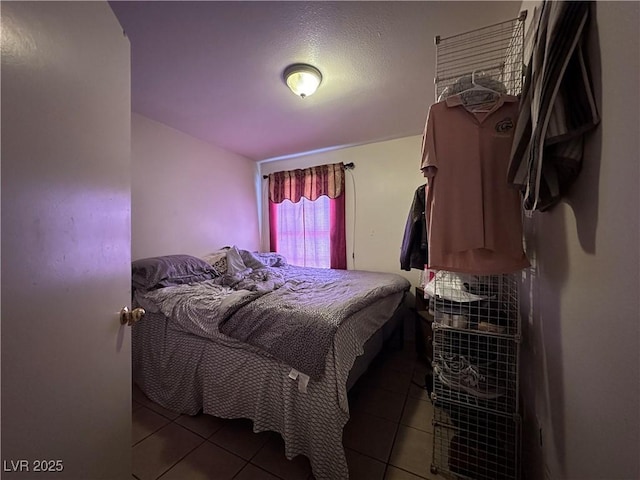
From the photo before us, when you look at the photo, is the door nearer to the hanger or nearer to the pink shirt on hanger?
the pink shirt on hanger

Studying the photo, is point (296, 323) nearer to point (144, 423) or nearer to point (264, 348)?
point (264, 348)

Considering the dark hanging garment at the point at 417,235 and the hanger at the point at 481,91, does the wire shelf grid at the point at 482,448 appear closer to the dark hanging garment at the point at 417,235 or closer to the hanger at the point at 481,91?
the dark hanging garment at the point at 417,235

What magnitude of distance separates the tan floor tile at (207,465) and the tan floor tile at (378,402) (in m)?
0.82

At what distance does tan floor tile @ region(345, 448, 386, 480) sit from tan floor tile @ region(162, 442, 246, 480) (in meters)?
0.58

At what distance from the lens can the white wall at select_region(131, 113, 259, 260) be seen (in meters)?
2.50

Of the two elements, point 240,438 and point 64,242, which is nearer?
point 64,242

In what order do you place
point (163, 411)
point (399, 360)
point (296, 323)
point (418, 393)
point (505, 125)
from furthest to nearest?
1. point (399, 360)
2. point (418, 393)
3. point (163, 411)
4. point (296, 323)
5. point (505, 125)

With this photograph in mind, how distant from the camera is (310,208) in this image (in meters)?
3.66

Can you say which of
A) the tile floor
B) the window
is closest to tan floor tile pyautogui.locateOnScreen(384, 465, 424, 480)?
the tile floor

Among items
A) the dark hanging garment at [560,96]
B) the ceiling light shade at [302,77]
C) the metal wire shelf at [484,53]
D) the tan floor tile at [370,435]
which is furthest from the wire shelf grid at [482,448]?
the ceiling light shade at [302,77]

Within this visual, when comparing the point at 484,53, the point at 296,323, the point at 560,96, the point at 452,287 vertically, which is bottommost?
the point at 296,323

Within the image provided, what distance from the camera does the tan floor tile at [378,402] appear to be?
1695mm

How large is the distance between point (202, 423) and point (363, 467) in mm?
1072

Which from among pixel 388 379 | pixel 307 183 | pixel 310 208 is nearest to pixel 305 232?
pixel 310 208
